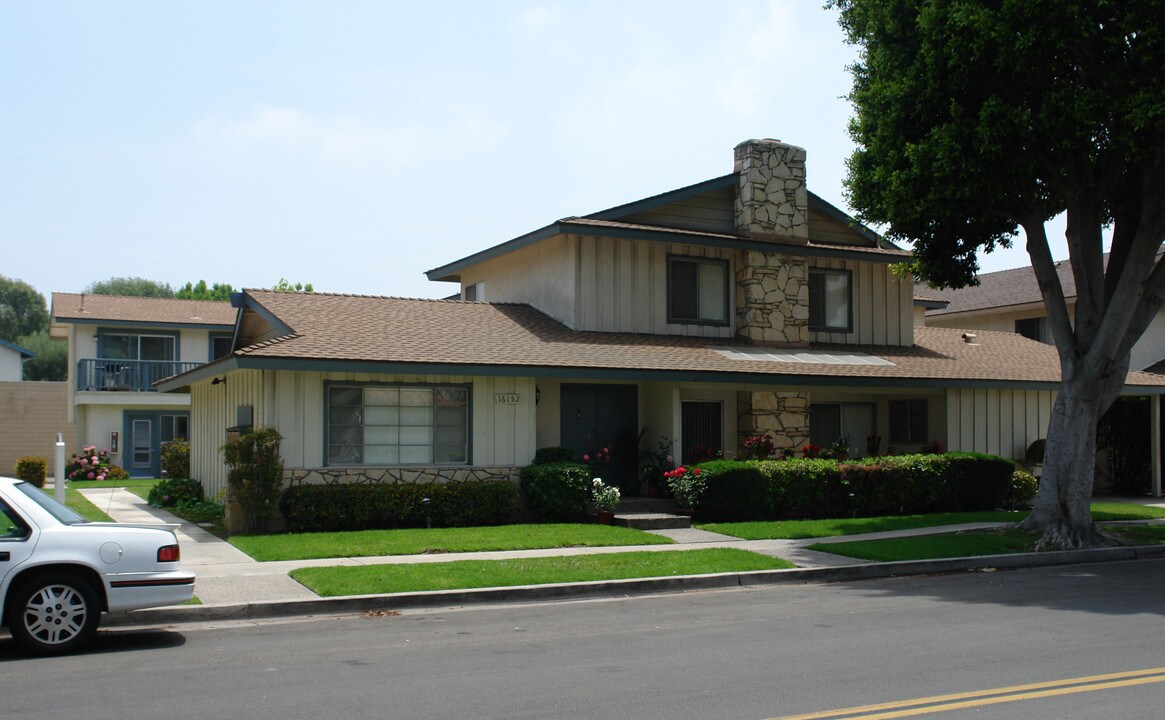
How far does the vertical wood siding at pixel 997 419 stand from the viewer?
24.9 m

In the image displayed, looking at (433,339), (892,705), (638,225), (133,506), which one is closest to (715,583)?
(892,705)

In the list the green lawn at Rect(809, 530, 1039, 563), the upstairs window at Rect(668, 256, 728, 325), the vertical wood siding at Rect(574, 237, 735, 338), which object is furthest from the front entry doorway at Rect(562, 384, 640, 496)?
the green lawn at Rect(809, 530, 1039, 563)

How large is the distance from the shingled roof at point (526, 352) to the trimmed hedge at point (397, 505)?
1.99 m

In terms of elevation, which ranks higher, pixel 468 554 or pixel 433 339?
pixel 433 339

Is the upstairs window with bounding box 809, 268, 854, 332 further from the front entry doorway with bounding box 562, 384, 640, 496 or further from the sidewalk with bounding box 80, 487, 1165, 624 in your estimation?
the sidewalk with bounding box 80, 487, 1165, 624

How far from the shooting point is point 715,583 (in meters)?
13.5

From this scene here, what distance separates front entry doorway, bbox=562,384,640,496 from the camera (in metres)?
21.7

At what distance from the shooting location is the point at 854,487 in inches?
824

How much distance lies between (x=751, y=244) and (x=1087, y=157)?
8.40 meters

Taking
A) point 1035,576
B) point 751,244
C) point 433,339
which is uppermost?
point 751,244

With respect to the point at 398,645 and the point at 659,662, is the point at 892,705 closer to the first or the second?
the point at 659,662

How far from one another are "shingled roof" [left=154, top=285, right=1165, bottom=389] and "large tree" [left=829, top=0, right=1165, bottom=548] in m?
4.51

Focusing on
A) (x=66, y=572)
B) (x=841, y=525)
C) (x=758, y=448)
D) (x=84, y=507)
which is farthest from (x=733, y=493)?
(x=84, y=507)

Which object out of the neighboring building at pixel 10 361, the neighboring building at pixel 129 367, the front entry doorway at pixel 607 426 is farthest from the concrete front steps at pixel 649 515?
the neighboring building at pixel 10 361
